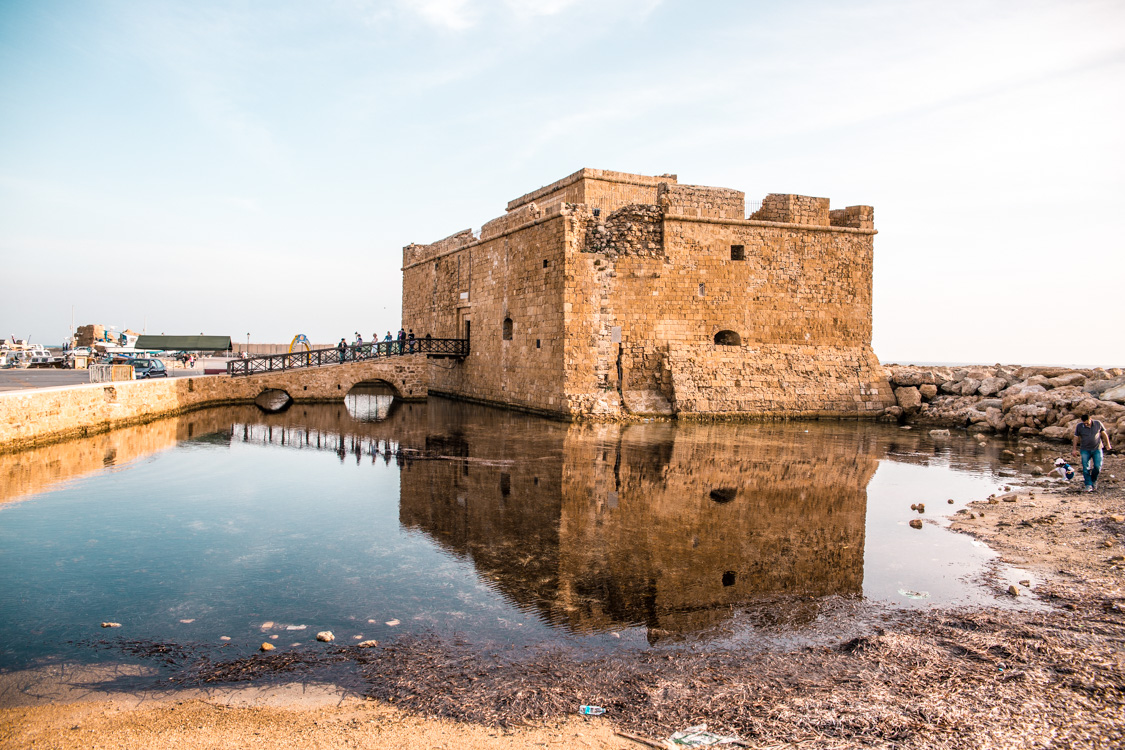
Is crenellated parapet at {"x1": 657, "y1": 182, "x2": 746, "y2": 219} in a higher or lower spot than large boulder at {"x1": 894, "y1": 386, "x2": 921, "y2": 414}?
higher

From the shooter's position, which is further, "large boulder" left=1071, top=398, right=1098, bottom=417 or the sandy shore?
"large boulder" left=1071, top=398, right=1098, bottom=417

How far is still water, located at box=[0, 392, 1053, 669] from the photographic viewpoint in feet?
14.4

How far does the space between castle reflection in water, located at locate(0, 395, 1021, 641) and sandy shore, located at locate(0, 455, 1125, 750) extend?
70 centimetres

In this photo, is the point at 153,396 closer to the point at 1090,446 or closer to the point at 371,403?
the point at 371,403

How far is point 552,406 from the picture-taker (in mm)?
16031

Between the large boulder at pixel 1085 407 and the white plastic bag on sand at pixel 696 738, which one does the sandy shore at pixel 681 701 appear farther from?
the large boulder at pixel 1085 407

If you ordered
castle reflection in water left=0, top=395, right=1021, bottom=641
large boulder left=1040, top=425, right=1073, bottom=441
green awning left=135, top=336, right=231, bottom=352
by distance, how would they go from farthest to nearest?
green awning left=135, top=336, right=231, bottom=352 → large boulder left=1040, top=425, right=1073, bottom=441 → castle reflection in water left=0, top=395, right=1021, bottom=641

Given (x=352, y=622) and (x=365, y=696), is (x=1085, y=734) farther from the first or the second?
(x=352, y=622)

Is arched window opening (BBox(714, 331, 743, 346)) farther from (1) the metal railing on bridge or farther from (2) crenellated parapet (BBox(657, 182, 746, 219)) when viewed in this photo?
(1) the metal railing on bridge

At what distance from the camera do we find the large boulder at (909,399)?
17703 millimetres

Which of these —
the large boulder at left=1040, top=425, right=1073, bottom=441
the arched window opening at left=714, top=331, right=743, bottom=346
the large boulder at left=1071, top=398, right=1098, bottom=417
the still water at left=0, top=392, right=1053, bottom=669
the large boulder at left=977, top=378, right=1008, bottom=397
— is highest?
the arched window opening at left=714, top=331, right=743, bottom=346

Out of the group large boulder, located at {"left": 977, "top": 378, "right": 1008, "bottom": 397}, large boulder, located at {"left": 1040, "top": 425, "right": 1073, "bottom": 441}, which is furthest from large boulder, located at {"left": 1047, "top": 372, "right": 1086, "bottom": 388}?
large boulder, located at {"left": 1040, "top": 425, "right": 1073, "bottom": 441}

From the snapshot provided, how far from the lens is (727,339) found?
17297 mm

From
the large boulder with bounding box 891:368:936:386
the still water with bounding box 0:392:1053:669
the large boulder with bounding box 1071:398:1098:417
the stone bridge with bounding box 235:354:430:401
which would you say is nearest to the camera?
the still water with bounding box 0:392:1053:669
